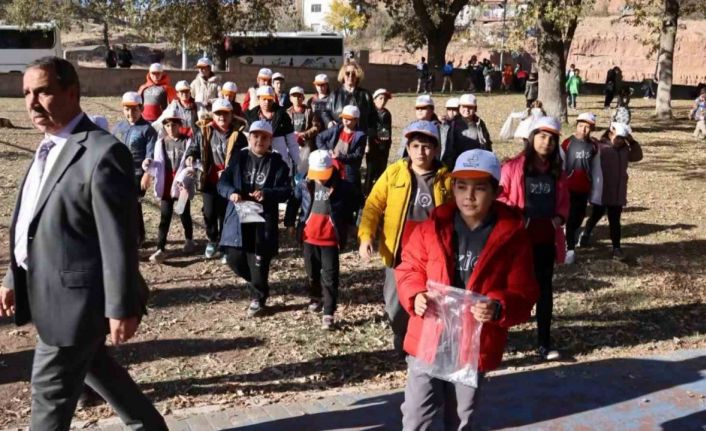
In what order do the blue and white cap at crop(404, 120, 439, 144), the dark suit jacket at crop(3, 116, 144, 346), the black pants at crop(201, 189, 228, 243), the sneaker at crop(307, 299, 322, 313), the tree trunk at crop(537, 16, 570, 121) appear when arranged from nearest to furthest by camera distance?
the dark suit jacket at crop(3, 116, 144, 346) < the blue and white cap at crop(404, 120, 439, 144) < the sneaker at crop(307, 299, 322, 313) < the black pants at crop(201, 189, 228, 243) < the tree trunk at crop(537, 16, 570, 121)

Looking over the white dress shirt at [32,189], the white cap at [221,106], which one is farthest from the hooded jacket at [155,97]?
the white dress shirt at [32,189]

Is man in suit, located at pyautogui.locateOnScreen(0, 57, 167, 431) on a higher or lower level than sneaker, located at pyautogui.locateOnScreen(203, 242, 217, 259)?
higher

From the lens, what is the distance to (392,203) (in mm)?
4867

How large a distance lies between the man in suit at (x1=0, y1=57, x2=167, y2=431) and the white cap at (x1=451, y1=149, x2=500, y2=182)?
1451 millimetres

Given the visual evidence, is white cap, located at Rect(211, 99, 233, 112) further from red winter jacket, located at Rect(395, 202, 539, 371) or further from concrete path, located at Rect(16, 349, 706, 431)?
red winter jacket, located at Rect(395, 202, 539, 371)

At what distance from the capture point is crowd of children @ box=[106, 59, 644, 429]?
3.62 m

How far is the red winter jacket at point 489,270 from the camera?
355 cm

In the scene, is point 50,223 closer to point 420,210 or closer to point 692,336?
point 420,210

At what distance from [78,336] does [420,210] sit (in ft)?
7.28

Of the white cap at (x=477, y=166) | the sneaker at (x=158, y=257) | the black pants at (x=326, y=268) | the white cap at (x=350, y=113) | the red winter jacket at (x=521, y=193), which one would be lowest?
the sneaker at (x=158, y=257)

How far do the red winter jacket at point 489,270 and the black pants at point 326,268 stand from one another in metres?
2.46

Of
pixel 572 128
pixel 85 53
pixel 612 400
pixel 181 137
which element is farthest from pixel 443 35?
pixel 612 400

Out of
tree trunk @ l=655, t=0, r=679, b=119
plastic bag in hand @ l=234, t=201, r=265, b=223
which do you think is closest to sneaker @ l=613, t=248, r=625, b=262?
plastic bag in hand @ l=234, t=201, r=265, b=223

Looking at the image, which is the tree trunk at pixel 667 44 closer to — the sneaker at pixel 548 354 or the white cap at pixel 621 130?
the white cap at pixel 621 130
